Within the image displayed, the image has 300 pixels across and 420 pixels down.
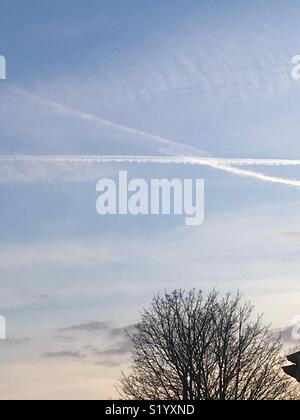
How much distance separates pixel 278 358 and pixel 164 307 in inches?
290

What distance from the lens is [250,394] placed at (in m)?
46.9

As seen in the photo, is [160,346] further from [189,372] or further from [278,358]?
[278,358]

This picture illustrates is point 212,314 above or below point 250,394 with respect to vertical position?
above

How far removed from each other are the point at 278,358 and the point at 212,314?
4711 millimetres

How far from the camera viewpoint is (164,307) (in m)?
50.0
